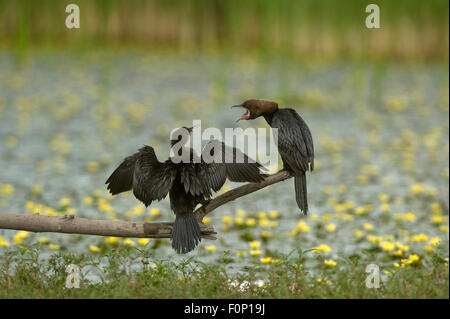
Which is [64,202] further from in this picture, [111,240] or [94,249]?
[94,249]

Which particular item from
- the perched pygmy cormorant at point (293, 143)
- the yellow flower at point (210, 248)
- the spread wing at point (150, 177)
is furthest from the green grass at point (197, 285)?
the yellow flower at point (210, 248)

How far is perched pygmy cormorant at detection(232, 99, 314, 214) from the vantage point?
3.81 meters

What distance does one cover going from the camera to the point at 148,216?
5.46 metres

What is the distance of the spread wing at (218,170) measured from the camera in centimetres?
342

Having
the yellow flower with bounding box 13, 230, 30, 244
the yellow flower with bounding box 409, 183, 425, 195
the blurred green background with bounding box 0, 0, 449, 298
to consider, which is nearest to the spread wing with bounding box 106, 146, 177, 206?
the blurred green background with bounding box 0, 0, 449, 298

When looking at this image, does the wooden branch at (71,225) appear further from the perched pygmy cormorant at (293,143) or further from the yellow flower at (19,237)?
the yellow flower at (19,237)

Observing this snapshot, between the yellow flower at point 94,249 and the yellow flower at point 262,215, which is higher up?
the yellow flower at point 262,215

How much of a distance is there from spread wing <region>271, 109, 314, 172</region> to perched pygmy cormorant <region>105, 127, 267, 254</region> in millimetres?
393

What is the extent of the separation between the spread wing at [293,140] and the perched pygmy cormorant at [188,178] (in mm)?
393

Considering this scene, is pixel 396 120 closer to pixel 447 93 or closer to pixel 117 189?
pixel 447 93

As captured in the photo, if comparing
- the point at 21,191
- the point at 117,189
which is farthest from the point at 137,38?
the point at 117,189

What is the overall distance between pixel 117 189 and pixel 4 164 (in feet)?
11.1
